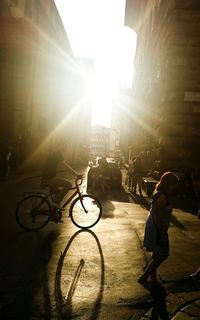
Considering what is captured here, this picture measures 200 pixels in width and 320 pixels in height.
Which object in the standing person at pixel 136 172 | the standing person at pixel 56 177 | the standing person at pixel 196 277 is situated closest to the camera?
the standing person at pixel 196 277

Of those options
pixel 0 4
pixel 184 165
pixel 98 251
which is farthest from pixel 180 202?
pixel 0 4

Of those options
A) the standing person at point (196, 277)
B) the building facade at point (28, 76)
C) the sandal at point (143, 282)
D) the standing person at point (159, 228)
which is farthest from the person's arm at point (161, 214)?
the building facade at point (28, 76)

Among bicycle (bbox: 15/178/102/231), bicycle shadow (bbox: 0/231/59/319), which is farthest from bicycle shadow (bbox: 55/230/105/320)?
bicycle (bbox: 15/178/102/231)

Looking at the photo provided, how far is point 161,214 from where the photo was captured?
17.0 ft

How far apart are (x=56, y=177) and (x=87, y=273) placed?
3.84 meters

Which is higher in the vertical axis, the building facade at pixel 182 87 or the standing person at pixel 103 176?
the building facade at pixel 182 87

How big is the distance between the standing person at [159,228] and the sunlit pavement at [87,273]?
349mm

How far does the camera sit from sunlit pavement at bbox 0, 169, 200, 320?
4492 mm

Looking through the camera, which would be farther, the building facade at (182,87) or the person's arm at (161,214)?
the building facade at (182,87)

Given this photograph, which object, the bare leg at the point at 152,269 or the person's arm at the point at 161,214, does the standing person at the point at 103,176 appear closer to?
the bare leg at the point at 152,269

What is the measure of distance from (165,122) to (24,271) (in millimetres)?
14575

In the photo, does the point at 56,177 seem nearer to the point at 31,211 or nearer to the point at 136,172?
the point at 31,211

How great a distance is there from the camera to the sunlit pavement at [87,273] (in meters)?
4.49

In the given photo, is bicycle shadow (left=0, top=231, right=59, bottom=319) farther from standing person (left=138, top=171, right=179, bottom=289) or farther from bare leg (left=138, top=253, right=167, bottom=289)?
standing person (left=138, top=171, right=179, bottom=289)
